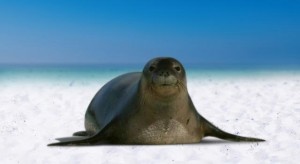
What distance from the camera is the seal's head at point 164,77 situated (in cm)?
655

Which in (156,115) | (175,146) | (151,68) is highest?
(151,68)

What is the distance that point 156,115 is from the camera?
7.04 meters

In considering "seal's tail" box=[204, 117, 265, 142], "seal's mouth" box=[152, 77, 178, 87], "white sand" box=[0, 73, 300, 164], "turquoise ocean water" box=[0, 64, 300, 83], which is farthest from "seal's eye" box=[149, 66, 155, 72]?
"turquoise ocean water" box=[0, 64, 300, 83]

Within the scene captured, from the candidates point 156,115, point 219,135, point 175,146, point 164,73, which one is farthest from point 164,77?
point 219,135

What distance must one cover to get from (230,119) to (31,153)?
4.82m

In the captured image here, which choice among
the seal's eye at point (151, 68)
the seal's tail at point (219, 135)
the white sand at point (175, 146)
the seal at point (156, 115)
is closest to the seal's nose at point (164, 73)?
the seal at point (156, 115)

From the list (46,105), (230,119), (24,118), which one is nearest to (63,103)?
(46,105)

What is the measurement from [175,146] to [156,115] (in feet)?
1.56

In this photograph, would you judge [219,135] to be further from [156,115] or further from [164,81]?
[164,81]

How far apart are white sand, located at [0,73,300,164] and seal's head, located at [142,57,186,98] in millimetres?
749

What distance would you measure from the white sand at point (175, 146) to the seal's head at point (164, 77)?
2.46 ft

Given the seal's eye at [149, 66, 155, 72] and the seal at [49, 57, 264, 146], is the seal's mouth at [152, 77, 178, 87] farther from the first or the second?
the seal's eye at [149, 66, 155, 72]

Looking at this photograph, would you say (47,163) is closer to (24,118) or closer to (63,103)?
(24,118)

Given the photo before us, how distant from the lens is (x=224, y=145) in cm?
742
